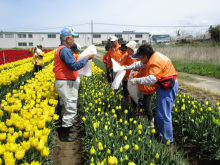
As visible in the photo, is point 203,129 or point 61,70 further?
point 61,70

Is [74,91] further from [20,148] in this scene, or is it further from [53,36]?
[53,36]

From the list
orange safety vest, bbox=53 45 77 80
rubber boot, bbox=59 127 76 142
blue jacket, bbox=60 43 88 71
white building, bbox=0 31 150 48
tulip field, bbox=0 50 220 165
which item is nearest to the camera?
tulip field, bbox=0 50 220 165

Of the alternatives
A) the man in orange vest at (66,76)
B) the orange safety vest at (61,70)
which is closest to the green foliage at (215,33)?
the man in orange vest at (66,76)

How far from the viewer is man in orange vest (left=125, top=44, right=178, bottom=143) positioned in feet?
9.08

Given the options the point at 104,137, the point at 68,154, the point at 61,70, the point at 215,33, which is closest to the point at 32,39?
the point at 215,33

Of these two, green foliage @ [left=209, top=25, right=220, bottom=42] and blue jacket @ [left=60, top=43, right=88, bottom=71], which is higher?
green foliage @ [left=209, top=25, right=220, bottom=42]

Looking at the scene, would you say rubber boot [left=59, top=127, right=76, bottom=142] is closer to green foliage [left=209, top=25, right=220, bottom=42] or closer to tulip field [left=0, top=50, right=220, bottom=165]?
tulip field [left=0, top=50, right=220, bottom=165]

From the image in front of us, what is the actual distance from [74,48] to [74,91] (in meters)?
1.34

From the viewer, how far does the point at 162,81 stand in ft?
9.29

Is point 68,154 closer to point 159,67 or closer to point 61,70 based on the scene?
point 61,70

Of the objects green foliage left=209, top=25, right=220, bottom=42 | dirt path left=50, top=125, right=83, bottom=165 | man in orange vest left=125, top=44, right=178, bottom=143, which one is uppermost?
green foliage left=209, top=25, right=220, bottom=42

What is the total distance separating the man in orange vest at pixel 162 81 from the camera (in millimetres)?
2768

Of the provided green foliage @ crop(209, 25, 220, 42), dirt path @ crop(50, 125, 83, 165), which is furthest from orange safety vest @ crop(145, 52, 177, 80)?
green foliage @ crop(209, 25, 220, 42)

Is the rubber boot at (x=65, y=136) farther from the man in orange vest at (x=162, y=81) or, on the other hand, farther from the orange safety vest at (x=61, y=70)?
the man in orange vest at (x=162, y=81)
